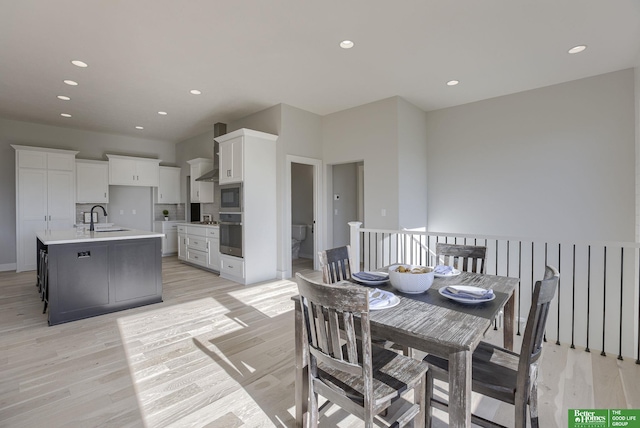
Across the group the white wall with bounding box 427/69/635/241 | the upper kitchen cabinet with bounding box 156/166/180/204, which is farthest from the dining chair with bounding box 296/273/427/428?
the upper kitchen cabinet with bounding box 156/166/180/204

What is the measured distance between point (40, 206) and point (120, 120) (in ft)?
7.35

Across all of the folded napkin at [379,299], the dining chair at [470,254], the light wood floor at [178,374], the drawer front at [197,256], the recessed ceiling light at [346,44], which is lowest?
the light wood floor at [178,374]

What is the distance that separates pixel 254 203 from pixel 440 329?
4027mm

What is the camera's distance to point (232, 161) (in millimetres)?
4992

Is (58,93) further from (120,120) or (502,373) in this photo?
(502,373)

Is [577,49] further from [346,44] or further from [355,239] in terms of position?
[355,239]

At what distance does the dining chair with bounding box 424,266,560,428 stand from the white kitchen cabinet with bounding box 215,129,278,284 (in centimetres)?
368

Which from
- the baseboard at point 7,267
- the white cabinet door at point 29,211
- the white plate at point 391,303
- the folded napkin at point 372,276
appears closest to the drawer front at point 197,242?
the white cabinet door at point 29,211

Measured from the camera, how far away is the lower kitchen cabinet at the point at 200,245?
551 cm

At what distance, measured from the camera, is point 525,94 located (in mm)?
4492

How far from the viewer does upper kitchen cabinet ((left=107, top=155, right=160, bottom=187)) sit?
22.2ft
